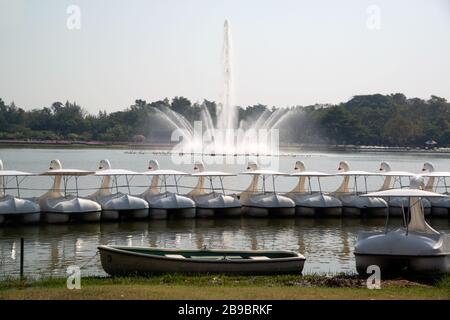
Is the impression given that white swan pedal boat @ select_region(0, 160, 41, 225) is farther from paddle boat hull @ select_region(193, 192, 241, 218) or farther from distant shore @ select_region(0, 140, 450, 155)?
distant shore @ select_region(0, 140, 450, 155)

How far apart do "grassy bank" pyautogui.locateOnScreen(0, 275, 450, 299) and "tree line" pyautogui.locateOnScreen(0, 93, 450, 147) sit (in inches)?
5742

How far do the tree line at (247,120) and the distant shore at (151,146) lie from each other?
2842 millimetres

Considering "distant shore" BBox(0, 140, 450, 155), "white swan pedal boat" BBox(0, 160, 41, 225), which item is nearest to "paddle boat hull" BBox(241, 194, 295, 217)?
"white swan pedal boat" BBox(0, 160, 41, 225)

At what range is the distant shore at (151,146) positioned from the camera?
155625mm

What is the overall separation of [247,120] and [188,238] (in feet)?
428

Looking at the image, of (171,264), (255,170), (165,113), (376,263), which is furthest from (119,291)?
(165,113)

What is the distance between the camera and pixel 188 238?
3647 centimetres

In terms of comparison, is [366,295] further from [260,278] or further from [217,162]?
[217,162]

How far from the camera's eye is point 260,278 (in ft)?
77.9

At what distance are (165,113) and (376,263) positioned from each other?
551 feet

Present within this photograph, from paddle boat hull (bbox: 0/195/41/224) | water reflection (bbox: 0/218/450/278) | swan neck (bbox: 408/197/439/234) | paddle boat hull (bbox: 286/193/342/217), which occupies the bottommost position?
water reflection (bbox: 0/218/450/278)

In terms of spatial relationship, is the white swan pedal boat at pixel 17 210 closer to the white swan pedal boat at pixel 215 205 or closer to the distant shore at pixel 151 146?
the white swan pedal boat at pixel 215 205

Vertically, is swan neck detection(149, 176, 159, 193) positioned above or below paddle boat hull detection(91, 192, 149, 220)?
above

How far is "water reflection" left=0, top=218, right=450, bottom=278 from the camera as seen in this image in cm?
2888
